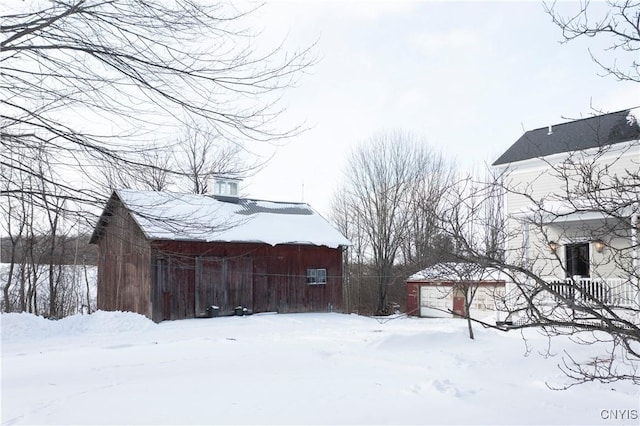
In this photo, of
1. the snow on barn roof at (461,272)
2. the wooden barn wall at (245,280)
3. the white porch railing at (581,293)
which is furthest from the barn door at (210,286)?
the white porch railing at (581,293)

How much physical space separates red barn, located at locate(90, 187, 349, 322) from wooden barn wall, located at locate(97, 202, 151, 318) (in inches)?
1.3

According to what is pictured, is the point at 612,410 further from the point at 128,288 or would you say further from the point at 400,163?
the point at 400,163

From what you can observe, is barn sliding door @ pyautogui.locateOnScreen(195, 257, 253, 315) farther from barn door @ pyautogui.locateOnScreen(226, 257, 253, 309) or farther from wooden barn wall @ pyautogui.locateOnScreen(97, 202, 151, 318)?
Answer: wooden barn wall @ pyautogui.locateOnScreen(97, 202, 151, 318)

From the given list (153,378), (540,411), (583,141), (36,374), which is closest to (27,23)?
(153,378)

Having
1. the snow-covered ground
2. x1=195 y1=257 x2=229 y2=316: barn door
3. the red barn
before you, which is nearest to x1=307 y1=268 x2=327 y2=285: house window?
the red barn

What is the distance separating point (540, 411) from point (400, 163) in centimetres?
2543

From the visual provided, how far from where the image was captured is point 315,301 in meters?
20.5

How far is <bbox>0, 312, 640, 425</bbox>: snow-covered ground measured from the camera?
550cm

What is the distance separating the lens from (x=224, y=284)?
60.0ft

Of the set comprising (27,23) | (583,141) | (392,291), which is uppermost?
(583,141)

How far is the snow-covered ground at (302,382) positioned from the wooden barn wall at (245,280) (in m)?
4.99

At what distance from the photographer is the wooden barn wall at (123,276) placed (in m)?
17.2

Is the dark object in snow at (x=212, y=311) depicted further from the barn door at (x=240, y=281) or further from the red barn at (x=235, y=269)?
the barn door at (x=240, y=281)

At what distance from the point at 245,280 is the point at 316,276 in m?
3.19
